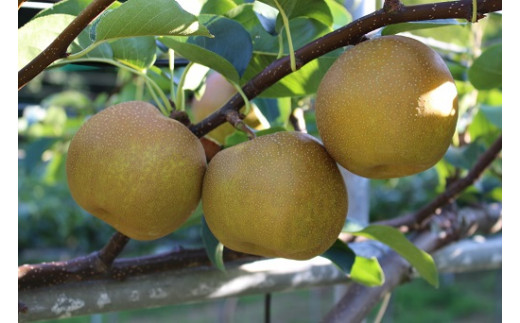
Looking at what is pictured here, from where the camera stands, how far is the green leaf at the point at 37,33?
56cm

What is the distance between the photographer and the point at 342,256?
0.69m

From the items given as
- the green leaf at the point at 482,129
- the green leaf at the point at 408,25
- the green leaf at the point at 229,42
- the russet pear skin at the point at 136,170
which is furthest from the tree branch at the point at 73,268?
the green leaf at the point at 482,129

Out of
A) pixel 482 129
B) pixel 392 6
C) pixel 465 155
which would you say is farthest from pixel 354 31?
pixel 482 129

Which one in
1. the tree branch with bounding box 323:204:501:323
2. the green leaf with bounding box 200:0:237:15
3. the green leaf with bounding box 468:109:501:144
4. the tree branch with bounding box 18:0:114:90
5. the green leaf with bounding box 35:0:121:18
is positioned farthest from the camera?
the green leaf with bounding box 468:109:501:144

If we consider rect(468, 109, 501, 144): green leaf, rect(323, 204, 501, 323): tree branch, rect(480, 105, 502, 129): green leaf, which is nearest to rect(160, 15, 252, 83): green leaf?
rect(323, 204, 501, 323): tree branch

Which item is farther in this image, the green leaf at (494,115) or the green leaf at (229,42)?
the green leaf at (494,115)

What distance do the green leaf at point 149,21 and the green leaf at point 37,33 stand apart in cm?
7

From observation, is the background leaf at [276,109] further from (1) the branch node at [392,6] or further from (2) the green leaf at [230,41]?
(1) the branch node at [392,6]

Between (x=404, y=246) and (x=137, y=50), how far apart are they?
14.7 inches

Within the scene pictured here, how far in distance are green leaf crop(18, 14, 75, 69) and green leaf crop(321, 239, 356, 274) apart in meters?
0.36

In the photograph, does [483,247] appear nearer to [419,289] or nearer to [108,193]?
[108,193]

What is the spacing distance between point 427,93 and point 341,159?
0.09 meters

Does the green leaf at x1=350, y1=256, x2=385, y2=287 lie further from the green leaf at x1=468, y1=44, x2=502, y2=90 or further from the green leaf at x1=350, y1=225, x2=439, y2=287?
the green leaf at x1=468, y1=44, x2=502, y2=90

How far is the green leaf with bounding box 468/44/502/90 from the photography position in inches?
29.6
